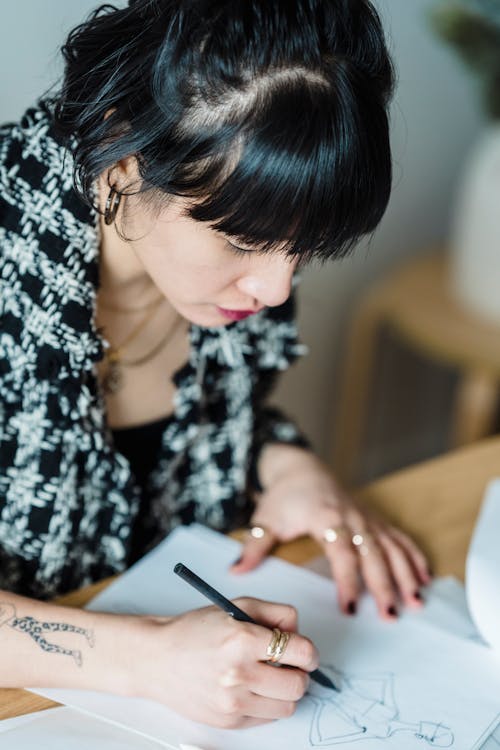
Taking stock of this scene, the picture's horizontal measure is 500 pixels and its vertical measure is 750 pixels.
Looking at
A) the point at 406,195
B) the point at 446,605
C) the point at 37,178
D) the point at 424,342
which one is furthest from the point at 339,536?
the point at 406,195

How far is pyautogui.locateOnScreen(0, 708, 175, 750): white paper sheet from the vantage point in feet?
2.21

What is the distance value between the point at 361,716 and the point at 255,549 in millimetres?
222

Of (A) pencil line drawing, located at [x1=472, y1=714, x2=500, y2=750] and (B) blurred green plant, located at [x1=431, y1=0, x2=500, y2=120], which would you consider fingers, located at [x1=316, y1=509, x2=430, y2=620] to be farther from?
(B) blurred green plant, located at [x1=431, y1=0, x2=500, y2=120]

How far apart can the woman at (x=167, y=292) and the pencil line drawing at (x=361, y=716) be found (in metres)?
0.03

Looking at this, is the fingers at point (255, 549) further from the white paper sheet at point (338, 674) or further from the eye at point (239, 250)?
the eye at point (239, 250)

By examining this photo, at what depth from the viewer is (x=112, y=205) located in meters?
0.78

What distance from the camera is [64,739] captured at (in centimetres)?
68

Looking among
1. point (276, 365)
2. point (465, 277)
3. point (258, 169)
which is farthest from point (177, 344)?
point (465, 277)

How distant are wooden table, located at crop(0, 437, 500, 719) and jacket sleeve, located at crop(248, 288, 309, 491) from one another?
123 mm

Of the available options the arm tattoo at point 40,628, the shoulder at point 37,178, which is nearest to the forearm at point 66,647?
the arm tattoo at point 40,628

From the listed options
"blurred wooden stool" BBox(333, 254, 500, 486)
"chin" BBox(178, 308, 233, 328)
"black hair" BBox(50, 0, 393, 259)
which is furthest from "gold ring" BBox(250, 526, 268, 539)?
"blurred wooden stool" BBox(333, 254, 500, 486)

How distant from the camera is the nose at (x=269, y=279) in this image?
746 mm

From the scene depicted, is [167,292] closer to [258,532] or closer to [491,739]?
[258,532]

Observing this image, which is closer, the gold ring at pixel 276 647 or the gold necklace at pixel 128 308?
the gold ring at pixel 276 647
